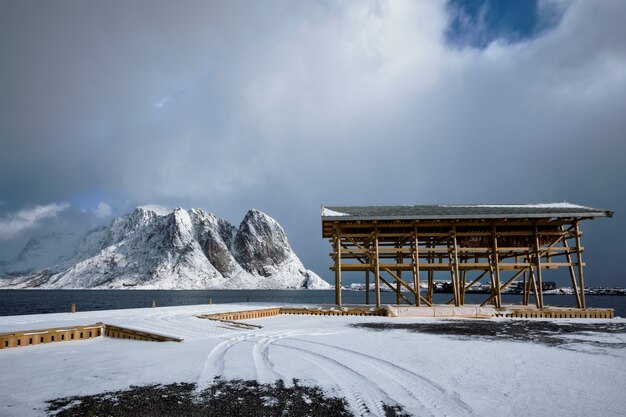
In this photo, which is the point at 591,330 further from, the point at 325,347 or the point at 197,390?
the point at 197,390

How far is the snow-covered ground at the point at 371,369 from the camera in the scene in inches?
246

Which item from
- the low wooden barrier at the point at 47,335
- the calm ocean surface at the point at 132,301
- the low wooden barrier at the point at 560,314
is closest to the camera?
the low wooden barrier at the point at 47,335

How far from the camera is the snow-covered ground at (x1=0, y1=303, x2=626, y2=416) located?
625 centimetres

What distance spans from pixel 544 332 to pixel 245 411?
1487 cm

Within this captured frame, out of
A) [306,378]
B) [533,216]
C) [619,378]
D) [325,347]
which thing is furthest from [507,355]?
[533,216]

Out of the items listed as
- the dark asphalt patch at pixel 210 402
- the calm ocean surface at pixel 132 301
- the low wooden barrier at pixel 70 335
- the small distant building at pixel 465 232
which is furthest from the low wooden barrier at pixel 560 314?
the calm ocean surface at pixel 132 301

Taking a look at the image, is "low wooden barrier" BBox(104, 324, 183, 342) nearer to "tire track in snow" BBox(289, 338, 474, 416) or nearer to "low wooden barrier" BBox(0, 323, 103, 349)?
"low wooden barrier" BBox(0, 323, 103, 349)

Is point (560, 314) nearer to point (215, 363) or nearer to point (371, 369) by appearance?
point (371, 369)

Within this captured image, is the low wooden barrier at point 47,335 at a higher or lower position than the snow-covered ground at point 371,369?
higher

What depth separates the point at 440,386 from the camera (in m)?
7.17

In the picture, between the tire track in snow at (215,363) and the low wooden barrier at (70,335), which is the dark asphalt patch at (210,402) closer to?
the tire track in snow at (215,363)

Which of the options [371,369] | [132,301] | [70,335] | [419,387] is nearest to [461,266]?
[371,369]

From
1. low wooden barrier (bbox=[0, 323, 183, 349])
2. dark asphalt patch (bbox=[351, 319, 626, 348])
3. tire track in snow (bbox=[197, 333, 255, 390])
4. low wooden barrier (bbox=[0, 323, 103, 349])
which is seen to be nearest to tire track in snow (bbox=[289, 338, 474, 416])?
tire track in snow (bbox=[197, 333, 255, 390])

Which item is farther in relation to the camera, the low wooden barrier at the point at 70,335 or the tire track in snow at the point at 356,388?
the low wooden barrier at the point at 70,335
